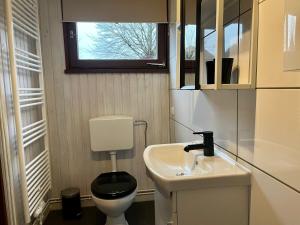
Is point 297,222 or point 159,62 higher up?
point 159,62

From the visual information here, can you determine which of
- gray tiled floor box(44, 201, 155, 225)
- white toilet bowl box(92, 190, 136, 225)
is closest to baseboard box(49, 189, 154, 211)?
gray tiled floor box(44, 201, 155, 225)

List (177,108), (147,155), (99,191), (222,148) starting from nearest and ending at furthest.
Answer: (222,148)
(147,155)
(99,191)
(177,108)

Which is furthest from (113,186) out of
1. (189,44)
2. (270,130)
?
(270,130)

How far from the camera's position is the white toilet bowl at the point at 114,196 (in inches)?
68.9

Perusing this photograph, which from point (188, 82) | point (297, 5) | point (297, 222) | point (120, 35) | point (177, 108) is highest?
point (120, 35)

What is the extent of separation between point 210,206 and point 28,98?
1633 mm

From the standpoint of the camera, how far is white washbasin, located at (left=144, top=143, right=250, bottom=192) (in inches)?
37.8

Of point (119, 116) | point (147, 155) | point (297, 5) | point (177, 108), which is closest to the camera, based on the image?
point (297, 5)

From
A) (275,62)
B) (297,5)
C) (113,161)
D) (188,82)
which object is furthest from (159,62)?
(297,5)

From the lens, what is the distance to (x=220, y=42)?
0.96 m

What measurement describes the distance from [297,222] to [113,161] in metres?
1.76

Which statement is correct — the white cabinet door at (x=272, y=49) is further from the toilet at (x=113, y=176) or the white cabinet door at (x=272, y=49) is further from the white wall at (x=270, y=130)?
the toilet at (x=113, y=176)

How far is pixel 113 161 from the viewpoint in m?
2.26

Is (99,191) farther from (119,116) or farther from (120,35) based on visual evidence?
(120,35)
